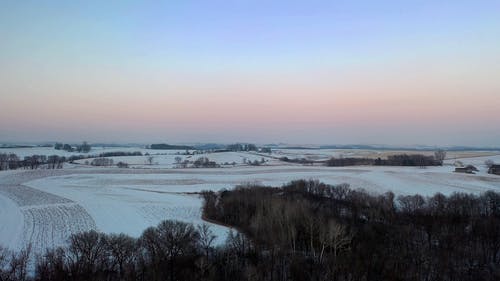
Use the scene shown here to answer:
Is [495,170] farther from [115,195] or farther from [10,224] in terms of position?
[10,224]

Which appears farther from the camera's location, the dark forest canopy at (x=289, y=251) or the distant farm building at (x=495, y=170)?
the distant farm building at (x=495, y=170)

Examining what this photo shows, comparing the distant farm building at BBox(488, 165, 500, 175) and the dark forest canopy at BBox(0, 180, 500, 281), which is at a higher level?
the distant farm building at BBox(488, 165, 500, 175)

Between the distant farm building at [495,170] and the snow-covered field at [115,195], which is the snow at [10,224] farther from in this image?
the distant farm building at [495,170]

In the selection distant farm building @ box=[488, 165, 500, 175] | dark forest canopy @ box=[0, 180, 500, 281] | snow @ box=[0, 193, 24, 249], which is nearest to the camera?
dark forest canopy @ box=[0, 180, 500, 281]

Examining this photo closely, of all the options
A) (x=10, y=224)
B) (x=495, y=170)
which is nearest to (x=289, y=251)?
(x=10, y=224)

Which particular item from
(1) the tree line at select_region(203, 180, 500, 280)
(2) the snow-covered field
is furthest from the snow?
(1) the tree line at select_region(203, 180, 500, 280)

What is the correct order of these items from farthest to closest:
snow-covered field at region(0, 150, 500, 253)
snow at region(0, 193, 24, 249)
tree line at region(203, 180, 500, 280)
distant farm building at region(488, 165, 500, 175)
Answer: distant farm building at region(488, 165, 500, 175), snow-covered field at region(0, 150, 500, 253), snow at region(0, 193, 24, 249), tree line at region(203, 180, 500, 280)

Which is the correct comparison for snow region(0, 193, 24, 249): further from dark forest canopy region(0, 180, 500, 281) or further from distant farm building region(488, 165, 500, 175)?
distant farm building region(488, 165, 500, 175)

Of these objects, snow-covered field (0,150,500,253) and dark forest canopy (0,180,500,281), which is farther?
snow-covered field (0,150,500,253)

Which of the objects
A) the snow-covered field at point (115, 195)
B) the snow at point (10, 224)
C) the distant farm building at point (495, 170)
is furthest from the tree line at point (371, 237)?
the distant farm building at point (495, 170)

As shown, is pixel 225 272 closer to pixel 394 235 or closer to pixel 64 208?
pixel 394 235

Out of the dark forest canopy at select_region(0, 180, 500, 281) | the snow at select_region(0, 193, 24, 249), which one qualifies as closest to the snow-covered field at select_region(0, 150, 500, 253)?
the snow at select_region(0, 193, 24, 249)
